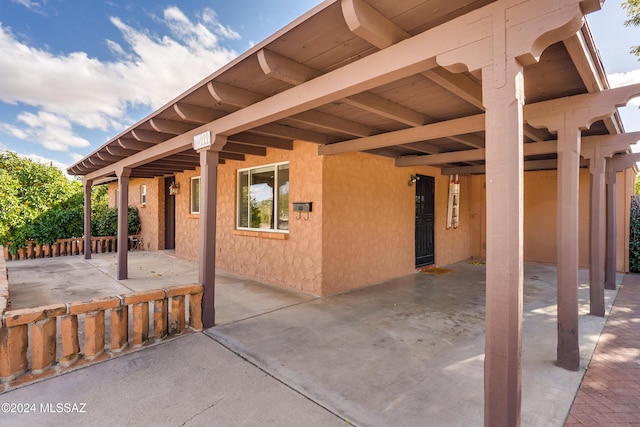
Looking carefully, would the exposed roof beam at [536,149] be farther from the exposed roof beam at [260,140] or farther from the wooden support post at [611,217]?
the exposed roof beam at [260,140]

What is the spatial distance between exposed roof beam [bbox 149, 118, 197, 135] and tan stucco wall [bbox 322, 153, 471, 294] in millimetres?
2160

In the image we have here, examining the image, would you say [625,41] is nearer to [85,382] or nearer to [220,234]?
[220,234]

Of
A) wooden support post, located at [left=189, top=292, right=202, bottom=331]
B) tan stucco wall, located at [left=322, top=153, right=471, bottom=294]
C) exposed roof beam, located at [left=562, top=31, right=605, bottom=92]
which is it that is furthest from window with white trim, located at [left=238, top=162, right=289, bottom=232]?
exposed roof beam, located at [left=562, top=31, right=605, bottom=92]

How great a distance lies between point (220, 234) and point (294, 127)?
3.83m

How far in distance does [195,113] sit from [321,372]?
10.2 ft

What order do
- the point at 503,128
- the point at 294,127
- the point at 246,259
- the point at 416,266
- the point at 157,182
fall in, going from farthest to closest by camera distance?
the point at 157,182 < the point at 416,266 < the point at 246,259 < the point at 294,127 < the point at 503,128

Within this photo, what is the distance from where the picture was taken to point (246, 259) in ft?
20.9

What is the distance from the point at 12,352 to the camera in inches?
94.5

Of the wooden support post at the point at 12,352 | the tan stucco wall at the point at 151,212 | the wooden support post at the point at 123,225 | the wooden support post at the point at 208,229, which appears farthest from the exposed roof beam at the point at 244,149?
the tan stucco wall at the point at 151,212

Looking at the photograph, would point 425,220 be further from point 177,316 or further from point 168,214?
point 168,214

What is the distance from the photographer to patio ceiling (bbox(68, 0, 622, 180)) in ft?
6.01

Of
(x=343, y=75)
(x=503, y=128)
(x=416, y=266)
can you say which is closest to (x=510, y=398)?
(x=503, y=128)

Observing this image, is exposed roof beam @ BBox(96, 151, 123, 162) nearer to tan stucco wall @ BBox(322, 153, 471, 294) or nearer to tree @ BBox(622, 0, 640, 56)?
tan stucco wall @ BBox(322, 153, 471, 294)

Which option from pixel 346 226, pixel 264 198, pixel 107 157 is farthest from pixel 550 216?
pixel 107 157
